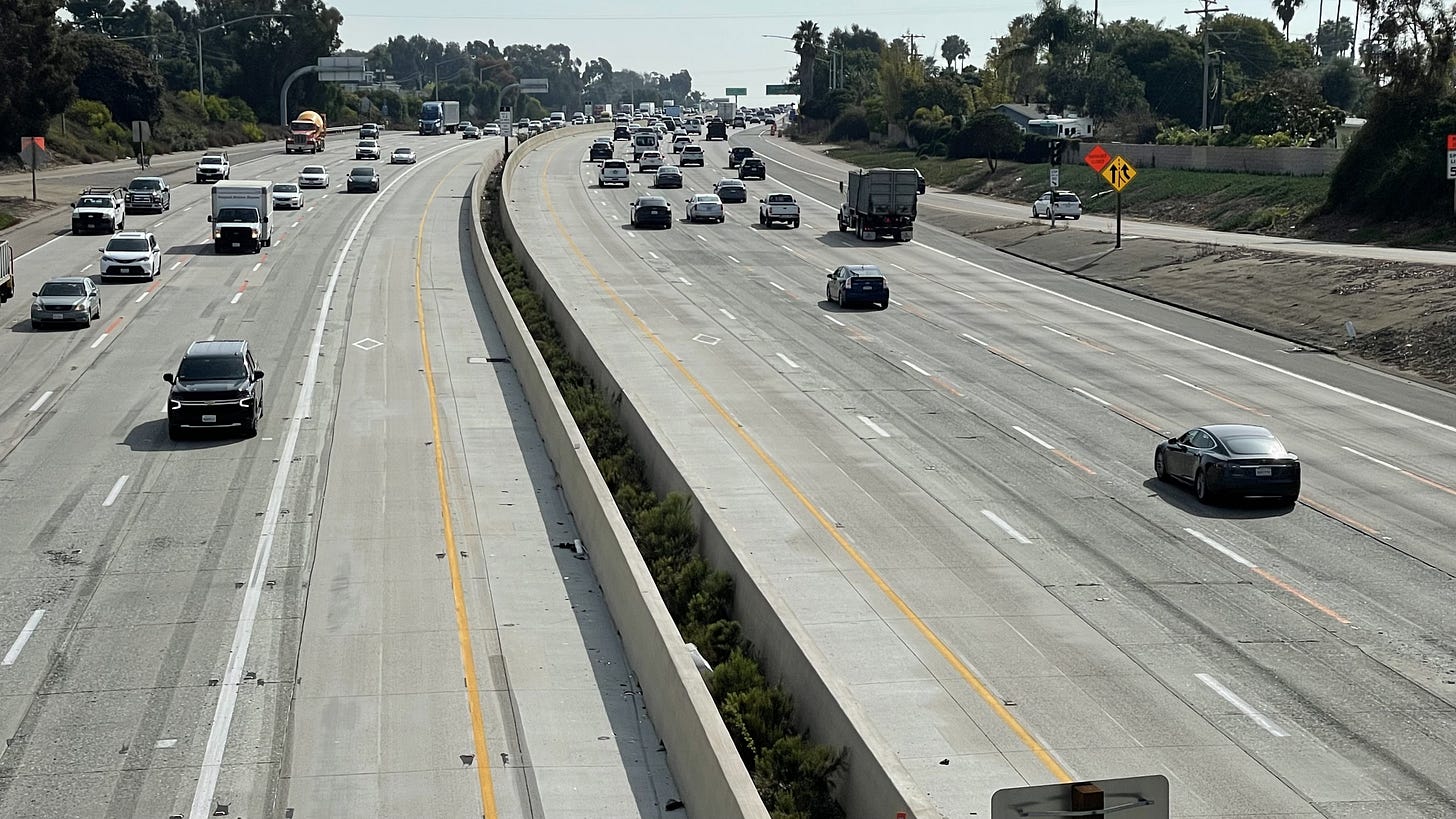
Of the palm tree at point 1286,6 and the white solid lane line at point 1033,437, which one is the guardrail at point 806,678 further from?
the palm tree at point 1286,6

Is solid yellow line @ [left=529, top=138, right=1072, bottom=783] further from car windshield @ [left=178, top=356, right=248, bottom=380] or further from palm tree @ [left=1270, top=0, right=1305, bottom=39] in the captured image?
palm tree @ [left=1270, top=0, right=1305, bottom=39]

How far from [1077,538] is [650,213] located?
5318cm

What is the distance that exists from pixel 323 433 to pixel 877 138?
12958cm

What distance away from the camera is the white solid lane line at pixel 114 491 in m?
27.1

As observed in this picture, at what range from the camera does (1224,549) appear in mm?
24688

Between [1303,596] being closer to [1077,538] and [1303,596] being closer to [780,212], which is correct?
[1077,538]

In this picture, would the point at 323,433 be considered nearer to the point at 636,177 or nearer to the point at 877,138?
the point at 636,177

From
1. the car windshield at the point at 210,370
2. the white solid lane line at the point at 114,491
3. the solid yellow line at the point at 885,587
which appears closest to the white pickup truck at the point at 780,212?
the solid yellow line at the point at 885,587

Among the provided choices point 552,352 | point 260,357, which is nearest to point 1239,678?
point 552,352

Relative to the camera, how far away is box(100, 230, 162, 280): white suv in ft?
178

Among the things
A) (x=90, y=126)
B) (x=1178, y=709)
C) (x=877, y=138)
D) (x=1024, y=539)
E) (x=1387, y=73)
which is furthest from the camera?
(x=877, y=138)

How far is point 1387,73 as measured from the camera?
67.1m

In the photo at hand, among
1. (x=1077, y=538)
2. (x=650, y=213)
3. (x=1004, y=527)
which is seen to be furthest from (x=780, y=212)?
(x=1077, y=538)

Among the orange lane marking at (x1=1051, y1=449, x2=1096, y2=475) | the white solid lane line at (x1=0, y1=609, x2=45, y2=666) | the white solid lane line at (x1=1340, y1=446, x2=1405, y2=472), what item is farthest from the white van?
the white solid lane line at (x1=0, y1=609, x2=45, y2=666)
